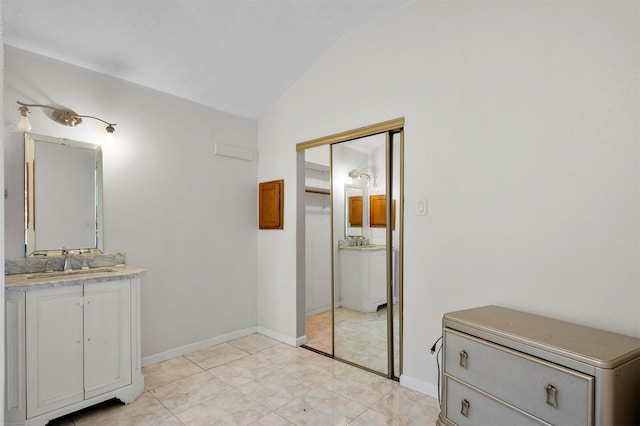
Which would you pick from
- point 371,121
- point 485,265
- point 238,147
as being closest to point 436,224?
point 485,265

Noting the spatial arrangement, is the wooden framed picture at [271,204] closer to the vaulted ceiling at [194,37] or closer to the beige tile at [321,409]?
the vaulted ceiling at [194,37]

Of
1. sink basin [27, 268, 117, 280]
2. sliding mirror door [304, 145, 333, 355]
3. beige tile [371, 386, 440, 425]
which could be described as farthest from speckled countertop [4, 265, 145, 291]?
sliding mirror door [304, 145, 333, 355]

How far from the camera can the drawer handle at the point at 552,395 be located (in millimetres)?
1459

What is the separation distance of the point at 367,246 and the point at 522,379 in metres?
Result: 1.64

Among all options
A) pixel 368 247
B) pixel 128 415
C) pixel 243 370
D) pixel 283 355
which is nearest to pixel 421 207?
pixel 368 247

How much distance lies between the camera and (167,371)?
2.90 metres

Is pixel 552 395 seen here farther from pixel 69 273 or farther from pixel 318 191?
pixel 318 191

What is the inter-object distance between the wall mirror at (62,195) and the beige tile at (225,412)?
1528 mm

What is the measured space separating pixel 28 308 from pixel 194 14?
7.56 ft

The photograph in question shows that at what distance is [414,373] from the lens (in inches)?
101

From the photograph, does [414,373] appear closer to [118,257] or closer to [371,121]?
[371,121]

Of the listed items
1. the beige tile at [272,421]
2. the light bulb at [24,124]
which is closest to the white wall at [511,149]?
the beige tile at [272,421]

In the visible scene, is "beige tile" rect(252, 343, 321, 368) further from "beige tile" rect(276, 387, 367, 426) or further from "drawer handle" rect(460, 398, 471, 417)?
"drawer handle" rect(460, 398, 471, 417)

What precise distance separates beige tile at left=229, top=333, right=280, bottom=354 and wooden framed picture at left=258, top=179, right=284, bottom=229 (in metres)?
1.24
